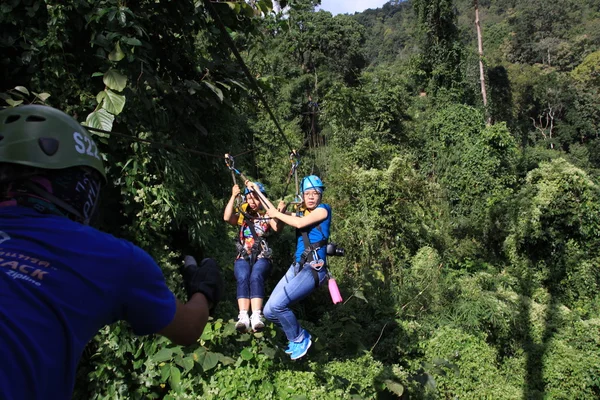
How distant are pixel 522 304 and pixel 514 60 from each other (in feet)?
167

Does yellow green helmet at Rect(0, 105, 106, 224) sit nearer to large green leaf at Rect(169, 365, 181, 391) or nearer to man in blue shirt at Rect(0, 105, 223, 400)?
man in blue shirt at Rect(0, 105, 223, 400)

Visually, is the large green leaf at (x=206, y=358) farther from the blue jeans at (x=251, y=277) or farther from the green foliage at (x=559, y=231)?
the green foliage at (x=559, y=231)

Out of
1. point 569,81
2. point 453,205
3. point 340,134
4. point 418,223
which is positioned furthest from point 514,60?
point 418,223

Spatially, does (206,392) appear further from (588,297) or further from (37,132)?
(588,297)


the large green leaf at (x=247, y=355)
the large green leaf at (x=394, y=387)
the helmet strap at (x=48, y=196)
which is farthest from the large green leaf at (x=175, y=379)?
the helmet strap at (x=48, y=196)

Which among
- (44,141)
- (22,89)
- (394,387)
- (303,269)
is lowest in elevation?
(394,387)

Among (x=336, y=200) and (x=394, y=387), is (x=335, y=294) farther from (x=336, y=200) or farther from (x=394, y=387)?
(x=336, y=200)

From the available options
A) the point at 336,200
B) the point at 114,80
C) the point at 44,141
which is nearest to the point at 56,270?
the point at 44,141

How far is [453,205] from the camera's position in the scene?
17.3 meters

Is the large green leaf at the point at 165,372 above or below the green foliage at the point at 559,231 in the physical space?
above

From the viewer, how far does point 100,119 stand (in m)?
3.16

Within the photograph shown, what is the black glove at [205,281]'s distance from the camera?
1.46 meters

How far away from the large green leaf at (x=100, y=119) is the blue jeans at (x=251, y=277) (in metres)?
1.76

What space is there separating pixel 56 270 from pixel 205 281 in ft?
1.83
